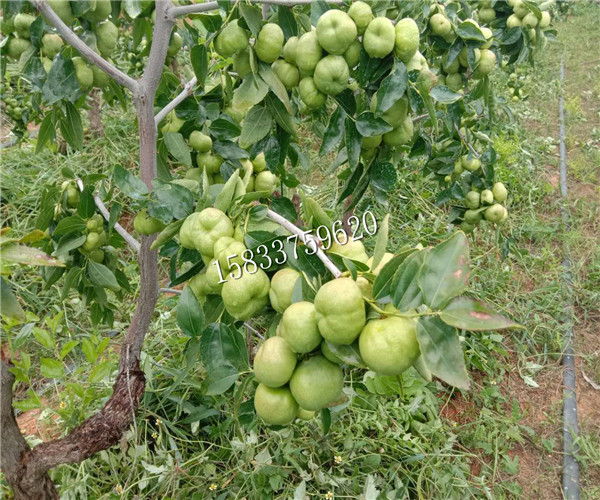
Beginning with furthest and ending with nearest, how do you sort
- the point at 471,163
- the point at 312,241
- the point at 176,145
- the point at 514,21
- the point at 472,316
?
the point at 471,163 < the point at 514,21 < the point at 176,145 < the point at 312,241 < the point at 472,316

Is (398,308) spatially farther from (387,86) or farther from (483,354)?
(483,354)

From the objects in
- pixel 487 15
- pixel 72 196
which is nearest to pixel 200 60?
pixel 72 196

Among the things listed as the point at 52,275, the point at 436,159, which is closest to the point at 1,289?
the point at 52,275

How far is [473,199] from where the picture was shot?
2.09 m

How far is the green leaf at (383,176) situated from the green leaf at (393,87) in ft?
0.86

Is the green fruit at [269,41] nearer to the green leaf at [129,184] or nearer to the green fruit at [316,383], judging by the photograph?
the green leaf at [129,184]

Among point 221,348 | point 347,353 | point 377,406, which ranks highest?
point 347,353

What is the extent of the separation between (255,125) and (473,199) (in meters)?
1.22

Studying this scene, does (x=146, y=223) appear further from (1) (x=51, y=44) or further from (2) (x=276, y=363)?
(2) (x=276, y=363)

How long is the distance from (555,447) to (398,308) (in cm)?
222

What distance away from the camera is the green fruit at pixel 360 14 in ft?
3.39

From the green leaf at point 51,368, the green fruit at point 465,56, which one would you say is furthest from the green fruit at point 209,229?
the green fruit at point 465,56

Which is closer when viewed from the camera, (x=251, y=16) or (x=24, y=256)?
(x=24, y=256)

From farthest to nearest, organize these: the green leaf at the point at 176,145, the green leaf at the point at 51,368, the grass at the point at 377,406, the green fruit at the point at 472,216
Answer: the green fruit at the point at 472,216, the grass at the point at 377,406, the green leaf at the point at 51,368, the green leaf at the point at 176,145
